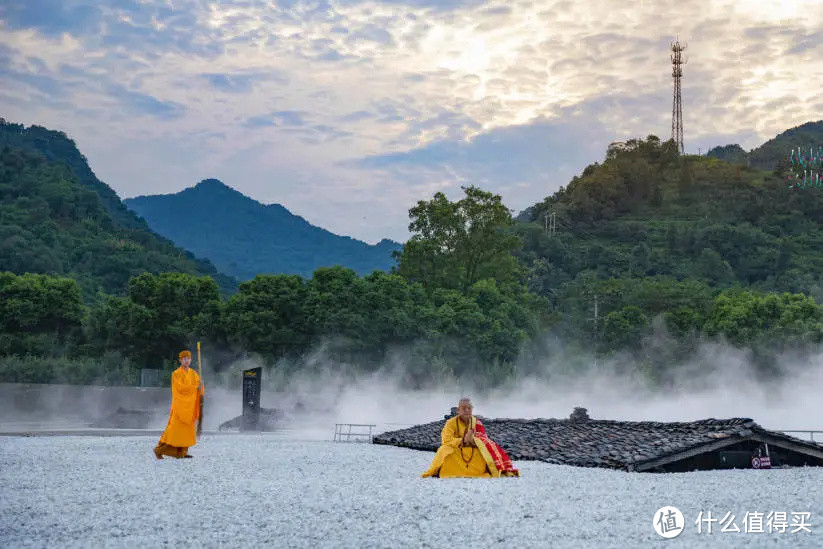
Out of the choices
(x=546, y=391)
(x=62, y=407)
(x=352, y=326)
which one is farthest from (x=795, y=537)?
(x=546, y=391)

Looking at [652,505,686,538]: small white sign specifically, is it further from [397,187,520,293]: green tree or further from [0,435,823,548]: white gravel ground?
[397,187,520,293]: green tree

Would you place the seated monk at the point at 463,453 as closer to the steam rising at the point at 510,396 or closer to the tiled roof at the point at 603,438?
the tiled roof at the point at 603,438

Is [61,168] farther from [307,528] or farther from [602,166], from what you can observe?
[307,528]

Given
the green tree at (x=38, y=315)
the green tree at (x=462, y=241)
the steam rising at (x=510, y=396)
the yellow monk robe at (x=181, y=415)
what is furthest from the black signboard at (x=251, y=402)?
the green tree at (x=462, y=241)

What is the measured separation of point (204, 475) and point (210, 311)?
4668 cm

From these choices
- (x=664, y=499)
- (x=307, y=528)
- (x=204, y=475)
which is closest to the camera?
(x=307, y=528)

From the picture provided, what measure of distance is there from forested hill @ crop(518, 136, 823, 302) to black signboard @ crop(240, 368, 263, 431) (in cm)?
6156

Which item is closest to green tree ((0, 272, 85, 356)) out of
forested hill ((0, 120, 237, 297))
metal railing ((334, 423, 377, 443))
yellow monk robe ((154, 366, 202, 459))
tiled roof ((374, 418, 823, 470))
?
forested hill ((0, 120, 237, 297))

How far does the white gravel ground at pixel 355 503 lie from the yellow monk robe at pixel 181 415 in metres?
0.55

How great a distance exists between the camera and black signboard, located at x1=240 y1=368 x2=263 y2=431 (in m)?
35.9

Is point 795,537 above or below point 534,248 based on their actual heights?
below

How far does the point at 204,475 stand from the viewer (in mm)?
16484

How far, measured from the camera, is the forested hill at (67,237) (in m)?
80.6

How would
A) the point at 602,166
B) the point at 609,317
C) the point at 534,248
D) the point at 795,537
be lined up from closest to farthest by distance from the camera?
the point at 795,537 < the point at 609,317 < the point at 534,248 < the point at 602,166
